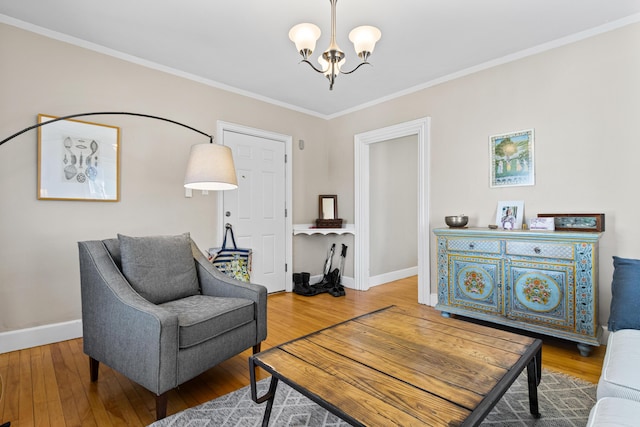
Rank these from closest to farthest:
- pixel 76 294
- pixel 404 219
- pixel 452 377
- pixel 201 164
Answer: pixel 452 377
pixel 201 164
pixel 76 294
pixel 404 219

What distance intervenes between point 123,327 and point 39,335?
1476 mm

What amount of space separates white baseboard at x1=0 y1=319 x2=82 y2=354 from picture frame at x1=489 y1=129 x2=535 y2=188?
13.0ft

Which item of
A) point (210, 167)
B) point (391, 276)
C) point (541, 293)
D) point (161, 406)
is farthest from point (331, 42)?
point (391, 276)

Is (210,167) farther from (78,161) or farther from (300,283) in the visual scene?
(300,283)

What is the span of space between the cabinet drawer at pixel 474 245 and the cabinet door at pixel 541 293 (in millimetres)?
181

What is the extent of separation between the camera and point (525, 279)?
2617 millimetres

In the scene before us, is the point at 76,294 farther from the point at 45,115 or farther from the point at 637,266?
the point at 637,266

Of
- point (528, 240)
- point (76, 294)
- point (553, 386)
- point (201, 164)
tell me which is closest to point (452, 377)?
point (553, 386)

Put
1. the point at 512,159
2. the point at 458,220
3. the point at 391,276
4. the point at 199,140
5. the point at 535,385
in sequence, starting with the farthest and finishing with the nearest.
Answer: the point at 391,276 < the point at 199,140 < the point at 458,220 < the point at 512,159 < the point at 535,385

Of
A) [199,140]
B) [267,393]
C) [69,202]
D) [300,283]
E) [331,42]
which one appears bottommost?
[300,283]

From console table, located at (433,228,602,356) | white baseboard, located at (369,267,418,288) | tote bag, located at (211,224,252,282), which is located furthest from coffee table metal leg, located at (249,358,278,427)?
white baseboard, located at (369,267,418,288)

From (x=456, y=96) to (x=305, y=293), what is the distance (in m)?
2.86

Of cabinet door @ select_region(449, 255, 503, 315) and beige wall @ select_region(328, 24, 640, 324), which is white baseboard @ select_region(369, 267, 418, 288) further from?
cabinet door @ select_region(449, 255, 503, 315)

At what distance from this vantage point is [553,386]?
194 centimetres
